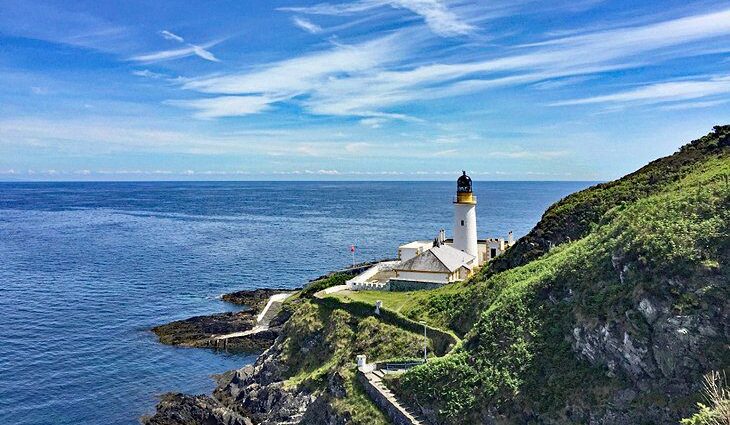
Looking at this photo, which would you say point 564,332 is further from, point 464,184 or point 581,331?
point 464,184

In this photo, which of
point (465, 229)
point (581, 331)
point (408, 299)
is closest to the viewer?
point (581, 331)

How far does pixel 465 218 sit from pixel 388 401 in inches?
862

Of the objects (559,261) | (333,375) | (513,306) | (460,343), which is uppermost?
(559,261)

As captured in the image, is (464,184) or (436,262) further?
(464,184)

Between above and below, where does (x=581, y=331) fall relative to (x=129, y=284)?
above

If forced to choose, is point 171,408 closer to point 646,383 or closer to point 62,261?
point 646,383

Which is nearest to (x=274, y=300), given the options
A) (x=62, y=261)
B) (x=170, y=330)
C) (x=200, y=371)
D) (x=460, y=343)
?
(x=170, y=330)

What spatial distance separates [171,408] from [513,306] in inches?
927

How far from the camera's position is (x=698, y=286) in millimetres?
22234

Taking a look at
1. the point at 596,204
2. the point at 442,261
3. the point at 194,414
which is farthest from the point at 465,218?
the point at 194,414

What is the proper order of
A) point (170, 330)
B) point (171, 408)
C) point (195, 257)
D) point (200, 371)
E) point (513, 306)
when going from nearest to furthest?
point (513, 306) → point (171, 408) → point (200, 371) → point (170, 330) → point (195, 257)

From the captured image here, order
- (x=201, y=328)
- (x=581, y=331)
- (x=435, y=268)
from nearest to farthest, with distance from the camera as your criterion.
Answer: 1. (x=581, y=331)
2. (x=435, y=268)
3. (x=201, y=328)

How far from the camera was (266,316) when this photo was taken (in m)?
57.8

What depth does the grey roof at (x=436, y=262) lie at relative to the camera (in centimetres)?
4090
